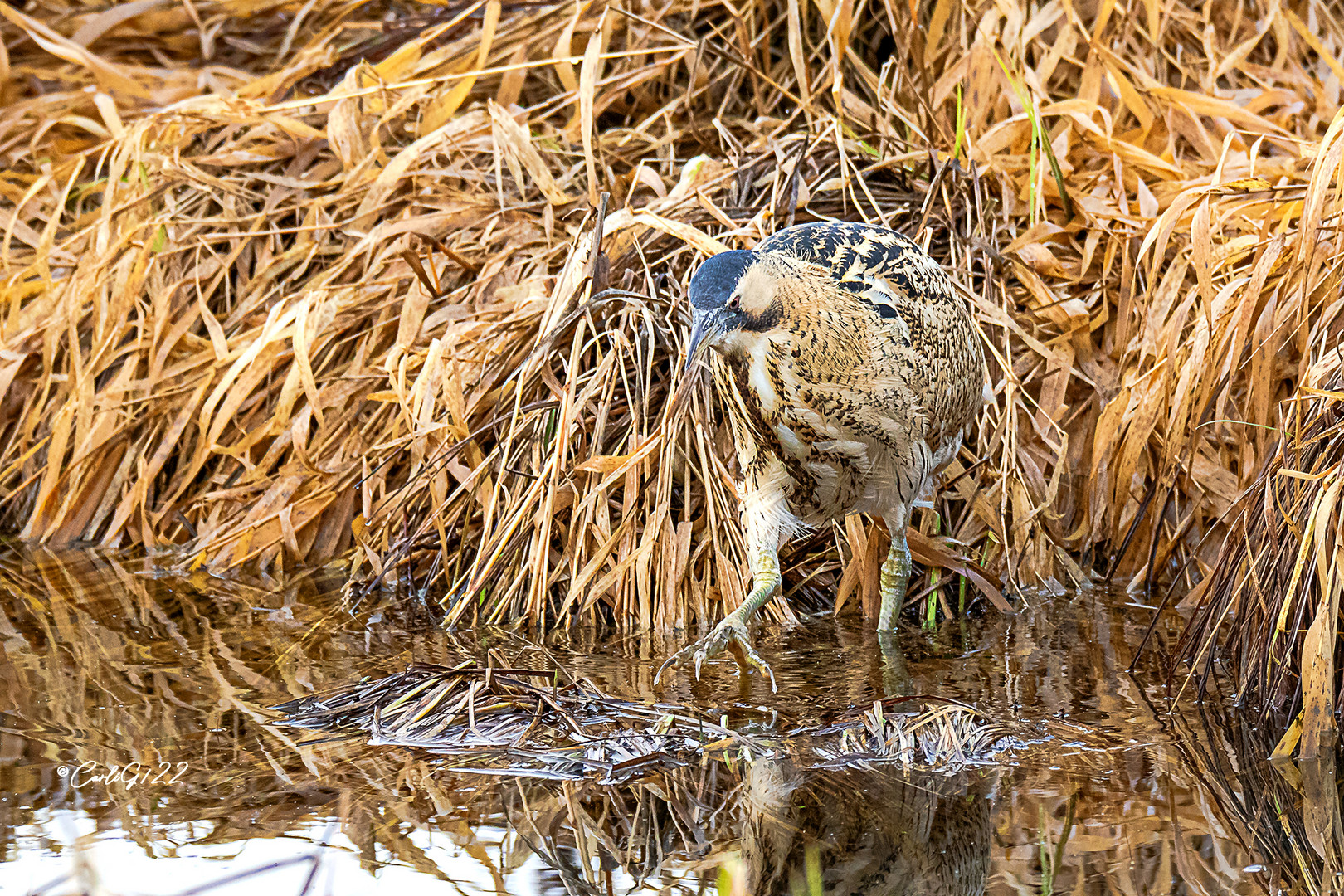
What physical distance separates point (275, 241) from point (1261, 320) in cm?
376

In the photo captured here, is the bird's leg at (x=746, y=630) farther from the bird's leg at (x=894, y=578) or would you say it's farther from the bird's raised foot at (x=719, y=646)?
the bird's leg at (x=894, y=578)

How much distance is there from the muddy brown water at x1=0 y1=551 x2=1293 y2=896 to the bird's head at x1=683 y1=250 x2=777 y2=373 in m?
0.92

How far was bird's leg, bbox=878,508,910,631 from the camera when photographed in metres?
4.28

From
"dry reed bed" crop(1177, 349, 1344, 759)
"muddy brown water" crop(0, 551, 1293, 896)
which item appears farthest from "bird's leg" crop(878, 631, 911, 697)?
"dry reed bed" crop(1177, 349, 1344, 759)

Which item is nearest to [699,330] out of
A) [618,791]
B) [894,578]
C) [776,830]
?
[618,791]

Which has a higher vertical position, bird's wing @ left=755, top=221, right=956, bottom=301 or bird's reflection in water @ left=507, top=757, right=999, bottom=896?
bird's wing @ left=755, top=221, right=956, bottom=301

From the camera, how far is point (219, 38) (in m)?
7.82

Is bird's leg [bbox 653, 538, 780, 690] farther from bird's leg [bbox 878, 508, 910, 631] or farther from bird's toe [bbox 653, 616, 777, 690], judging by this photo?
bird's leg [bbox 878, 508, 910, 631]

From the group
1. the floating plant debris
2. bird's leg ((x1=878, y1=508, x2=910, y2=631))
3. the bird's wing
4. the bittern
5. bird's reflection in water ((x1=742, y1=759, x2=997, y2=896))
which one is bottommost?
bird's reflection in water ((x1=742, y1=759, x2=997, y2=896))

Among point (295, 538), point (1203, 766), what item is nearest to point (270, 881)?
point (1203, 766)

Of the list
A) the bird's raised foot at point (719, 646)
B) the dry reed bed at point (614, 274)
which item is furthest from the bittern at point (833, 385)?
the dry reed bed at point (614, 274)

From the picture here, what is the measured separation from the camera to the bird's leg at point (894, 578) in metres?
4.28

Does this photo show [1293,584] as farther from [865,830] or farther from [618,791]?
[618,791]

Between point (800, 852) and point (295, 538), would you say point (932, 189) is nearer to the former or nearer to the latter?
point (295, 538)
